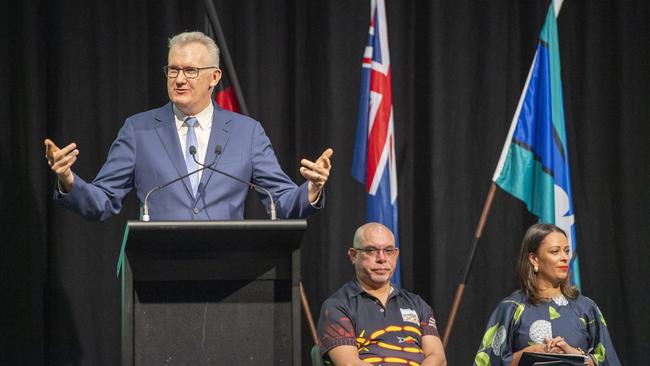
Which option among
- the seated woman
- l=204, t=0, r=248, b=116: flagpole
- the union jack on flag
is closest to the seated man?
the seated woman

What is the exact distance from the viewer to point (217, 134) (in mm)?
3084

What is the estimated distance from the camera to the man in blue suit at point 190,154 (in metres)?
3.02

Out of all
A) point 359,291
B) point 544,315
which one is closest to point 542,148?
point 544,315

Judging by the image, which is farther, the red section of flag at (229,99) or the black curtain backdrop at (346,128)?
the black curtain backdrop at (346,128)

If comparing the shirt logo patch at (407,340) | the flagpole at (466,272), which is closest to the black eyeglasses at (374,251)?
the shirt logo patch at (407,340)

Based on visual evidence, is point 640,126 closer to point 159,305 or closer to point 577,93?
point 577,93

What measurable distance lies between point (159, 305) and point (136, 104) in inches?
98.6

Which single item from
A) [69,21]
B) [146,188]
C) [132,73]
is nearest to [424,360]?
[146,188]

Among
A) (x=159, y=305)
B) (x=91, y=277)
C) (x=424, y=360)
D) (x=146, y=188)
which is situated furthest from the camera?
(x=91, y=277)

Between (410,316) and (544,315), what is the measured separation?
0.60 m

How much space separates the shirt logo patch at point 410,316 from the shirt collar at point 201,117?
125 centimetres

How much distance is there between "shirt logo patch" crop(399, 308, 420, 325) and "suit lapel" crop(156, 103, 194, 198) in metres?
1.22

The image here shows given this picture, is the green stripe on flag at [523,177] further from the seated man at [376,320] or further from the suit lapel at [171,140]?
the suit lapel at [171,140]

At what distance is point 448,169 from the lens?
512 centimetres
